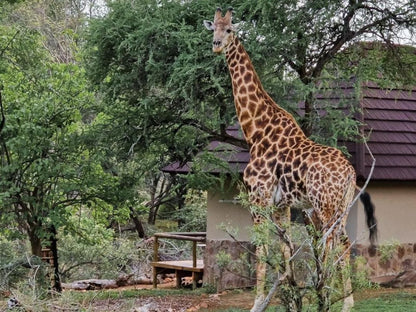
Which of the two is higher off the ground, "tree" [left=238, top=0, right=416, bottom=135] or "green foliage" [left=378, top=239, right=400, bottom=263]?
"tree" [left=238, top=0, right=416, bottom=135]

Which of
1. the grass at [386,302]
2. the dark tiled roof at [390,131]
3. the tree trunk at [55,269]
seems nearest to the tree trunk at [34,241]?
the tree trunk at [55,269]

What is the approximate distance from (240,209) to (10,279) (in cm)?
445

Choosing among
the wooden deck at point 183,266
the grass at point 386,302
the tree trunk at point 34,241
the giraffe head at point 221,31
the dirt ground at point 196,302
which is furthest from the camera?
the wooden deck at point 183,266

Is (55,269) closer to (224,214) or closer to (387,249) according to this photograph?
(224,214)

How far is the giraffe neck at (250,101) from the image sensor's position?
844 centimetres

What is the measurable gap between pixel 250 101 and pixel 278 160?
2.77ft

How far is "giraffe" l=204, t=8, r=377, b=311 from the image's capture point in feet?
24.9

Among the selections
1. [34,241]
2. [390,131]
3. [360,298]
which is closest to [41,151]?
[34,241]

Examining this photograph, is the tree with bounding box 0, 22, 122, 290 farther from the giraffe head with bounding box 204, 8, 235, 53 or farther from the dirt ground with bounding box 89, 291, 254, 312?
the giraffe head with bounding box 204, 8, 235, 53

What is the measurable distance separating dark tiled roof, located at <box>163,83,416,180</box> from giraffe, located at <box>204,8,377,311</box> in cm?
298

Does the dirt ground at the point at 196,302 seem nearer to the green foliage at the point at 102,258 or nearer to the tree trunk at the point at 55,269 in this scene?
the tree trunk at the point at 55,269

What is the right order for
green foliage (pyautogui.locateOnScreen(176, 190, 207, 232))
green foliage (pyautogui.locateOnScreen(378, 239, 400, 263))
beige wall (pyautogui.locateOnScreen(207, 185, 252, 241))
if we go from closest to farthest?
green foliage (pyautogui.locateOnScreen(378, 239, 400, 263))
beige wall (pyautogui.locateOnScreen(207, 185, 252, 241))
green foliage (pyautogui.locateOnScreen(176, 190, 207, 232))

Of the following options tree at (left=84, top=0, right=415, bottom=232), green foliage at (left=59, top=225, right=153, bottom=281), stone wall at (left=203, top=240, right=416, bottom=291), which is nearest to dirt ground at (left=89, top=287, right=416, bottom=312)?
stone wall at (left=203, top=240, right=416, bottom=291)

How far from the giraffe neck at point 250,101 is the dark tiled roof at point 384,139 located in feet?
9.63
